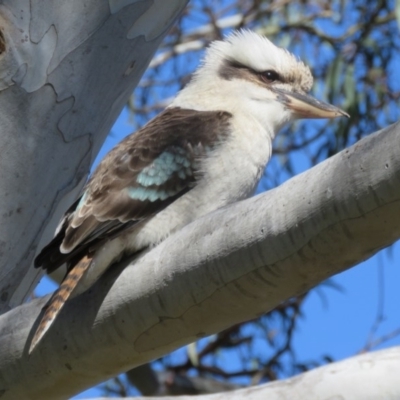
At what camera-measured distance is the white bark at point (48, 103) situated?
77.7 inches

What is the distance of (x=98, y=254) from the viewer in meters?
1.94

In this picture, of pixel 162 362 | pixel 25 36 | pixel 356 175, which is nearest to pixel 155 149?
pixel 25 36

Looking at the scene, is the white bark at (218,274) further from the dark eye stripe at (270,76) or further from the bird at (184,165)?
the dark eye stripe at (270,76)

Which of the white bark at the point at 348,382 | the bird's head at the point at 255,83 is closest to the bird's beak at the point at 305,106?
the bird's head at the point at 255,83

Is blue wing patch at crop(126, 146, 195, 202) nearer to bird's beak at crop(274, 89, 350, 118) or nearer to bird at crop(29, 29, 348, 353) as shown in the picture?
bird at crop(29, 29, 348, 353)

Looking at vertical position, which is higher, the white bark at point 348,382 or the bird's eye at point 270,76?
the bird's eye at point 270,76

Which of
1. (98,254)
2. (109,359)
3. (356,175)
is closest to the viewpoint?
(356,175)

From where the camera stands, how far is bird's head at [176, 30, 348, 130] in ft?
8.25

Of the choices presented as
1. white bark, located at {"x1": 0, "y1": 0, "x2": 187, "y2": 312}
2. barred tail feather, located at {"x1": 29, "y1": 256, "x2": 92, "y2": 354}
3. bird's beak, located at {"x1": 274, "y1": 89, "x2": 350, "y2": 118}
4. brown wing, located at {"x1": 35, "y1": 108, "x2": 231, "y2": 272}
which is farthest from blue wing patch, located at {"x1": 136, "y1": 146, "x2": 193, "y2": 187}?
bird's beak, located at {"x1": 274, "y1": 89, "x2": 350, "y2": 118}

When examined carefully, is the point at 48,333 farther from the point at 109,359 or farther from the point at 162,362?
the point at 162,362

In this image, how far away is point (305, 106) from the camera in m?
2.54

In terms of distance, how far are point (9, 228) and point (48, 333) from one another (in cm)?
27

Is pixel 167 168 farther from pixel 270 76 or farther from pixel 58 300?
pixel 270 76

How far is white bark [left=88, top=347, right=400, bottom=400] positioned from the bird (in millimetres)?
401
